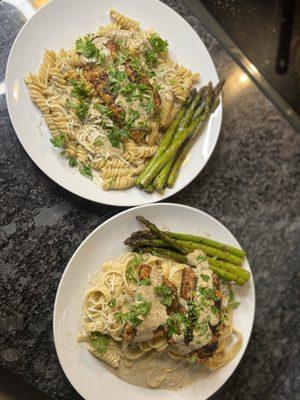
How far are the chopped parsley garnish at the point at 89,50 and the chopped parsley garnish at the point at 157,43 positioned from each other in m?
0.38

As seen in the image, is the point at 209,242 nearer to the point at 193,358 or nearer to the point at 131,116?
the point at 193,358

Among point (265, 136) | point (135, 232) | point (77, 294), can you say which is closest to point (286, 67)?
point (265, 136)

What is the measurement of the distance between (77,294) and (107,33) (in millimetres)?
1756

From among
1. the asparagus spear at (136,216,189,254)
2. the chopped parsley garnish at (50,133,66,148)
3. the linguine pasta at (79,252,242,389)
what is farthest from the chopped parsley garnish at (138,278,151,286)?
the chopped parsley garnish at (50,133,66,148)

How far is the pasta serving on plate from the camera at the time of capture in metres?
3.60

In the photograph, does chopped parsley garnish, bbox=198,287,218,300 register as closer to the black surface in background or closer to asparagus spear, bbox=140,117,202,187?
asparagus spear, bbox=140,117,202,187

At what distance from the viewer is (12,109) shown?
348 cm

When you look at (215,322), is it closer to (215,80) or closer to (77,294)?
(77,294)

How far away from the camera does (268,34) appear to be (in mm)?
4336

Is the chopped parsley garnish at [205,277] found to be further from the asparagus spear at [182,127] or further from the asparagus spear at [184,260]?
the asparagus spear at [182,127]

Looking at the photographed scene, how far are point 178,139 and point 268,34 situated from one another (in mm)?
1258

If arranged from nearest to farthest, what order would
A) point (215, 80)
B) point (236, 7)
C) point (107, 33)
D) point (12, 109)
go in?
point (12, 109) < point (107, 33) < point (215, 80) < point (236, 7)

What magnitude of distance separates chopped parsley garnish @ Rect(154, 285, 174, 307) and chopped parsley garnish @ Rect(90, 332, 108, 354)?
0.47 m

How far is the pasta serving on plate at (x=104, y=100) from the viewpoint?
142 inches
